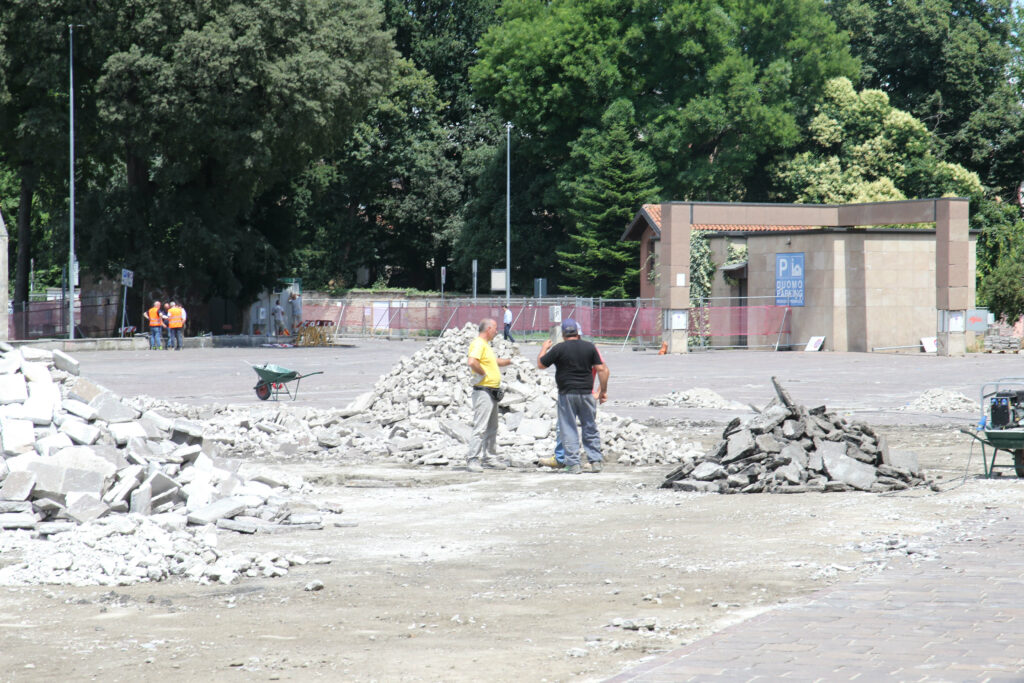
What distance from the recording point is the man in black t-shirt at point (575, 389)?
556 inches

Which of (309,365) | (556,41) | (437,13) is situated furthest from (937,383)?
(437,13)

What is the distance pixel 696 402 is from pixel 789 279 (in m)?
25.5

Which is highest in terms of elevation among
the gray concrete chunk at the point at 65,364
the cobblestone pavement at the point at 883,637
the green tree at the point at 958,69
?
the green tree at the point at 958,69

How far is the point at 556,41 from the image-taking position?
6062 centimetres

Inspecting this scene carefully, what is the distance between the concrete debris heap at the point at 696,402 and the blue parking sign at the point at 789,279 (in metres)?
24.1

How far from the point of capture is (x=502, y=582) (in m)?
8.32

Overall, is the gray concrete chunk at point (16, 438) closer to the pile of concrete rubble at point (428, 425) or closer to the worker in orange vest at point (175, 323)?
the pile of concrete rubble at point (428, 425)

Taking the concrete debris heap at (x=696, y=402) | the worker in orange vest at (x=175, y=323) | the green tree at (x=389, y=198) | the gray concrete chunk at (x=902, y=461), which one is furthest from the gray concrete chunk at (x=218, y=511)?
the green tree at (x=389, y=198)

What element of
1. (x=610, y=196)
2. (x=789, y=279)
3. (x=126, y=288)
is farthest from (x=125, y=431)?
(x=610, y=196)

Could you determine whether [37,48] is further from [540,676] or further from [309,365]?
[540,676]

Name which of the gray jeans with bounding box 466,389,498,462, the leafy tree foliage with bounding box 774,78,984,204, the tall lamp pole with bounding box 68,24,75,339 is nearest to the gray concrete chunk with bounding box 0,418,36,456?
the gray jeans with bounding box 466,389,498,462

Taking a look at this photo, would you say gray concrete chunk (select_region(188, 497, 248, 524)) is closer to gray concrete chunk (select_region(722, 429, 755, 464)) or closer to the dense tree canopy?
gray concrete chunk (select_region(722, 429, 755, 464))

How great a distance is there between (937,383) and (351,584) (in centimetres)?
2343

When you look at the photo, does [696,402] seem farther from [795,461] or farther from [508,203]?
[508,203]
